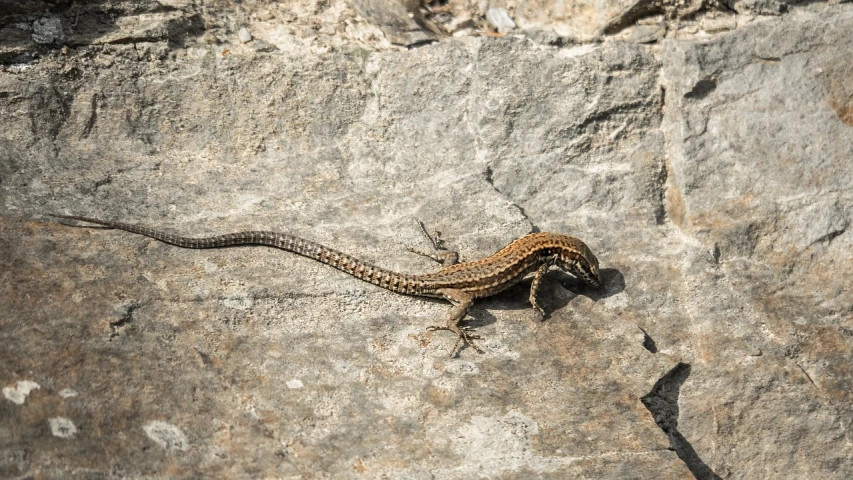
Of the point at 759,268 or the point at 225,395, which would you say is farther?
the point at 759,268

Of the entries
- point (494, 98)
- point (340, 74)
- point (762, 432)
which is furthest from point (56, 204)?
point (762, 432)

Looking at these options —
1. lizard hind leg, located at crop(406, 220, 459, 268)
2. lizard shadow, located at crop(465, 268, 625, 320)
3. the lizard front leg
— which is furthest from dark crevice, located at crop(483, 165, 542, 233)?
lizard hind leg, located at crop(406, 220, 459, 268)

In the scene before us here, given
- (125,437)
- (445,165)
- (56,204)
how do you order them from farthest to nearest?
1. (445,165)
2. (56,204)
3. (125,437)

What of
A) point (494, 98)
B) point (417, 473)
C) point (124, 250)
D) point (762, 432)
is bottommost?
point (762, 432)

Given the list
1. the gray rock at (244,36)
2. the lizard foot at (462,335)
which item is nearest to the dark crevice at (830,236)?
the lizard foot at (462,335)

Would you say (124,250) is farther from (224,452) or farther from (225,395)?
(224,452)

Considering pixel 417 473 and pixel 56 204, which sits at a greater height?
pixel 56 204

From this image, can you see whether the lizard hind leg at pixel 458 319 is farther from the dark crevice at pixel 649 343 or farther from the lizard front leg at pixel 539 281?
the dark crevice at pixel 649 343
